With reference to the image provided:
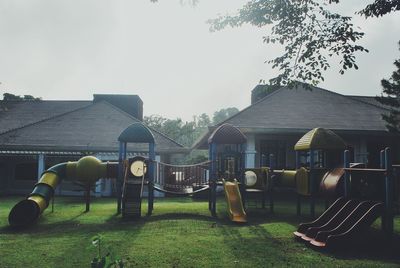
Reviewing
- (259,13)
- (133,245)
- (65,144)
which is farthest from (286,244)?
(65,144)

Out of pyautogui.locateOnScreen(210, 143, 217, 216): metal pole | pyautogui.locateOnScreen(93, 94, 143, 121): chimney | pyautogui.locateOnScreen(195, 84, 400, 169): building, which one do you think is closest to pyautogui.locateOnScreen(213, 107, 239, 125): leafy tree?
pyautogui.locateOnScreen(93, 94, 143, 121): chimney

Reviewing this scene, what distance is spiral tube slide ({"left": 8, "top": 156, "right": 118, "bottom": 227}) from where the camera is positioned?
32.3 feet

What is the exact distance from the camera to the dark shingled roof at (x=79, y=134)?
18641mm

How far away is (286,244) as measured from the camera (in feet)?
24.7

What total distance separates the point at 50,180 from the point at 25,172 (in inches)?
371

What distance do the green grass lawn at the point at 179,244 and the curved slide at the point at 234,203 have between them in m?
0.30

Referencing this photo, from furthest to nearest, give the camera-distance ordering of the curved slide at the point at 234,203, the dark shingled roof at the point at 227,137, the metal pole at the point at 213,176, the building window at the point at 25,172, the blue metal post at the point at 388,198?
the building window at the point at 25,172, the dark shingled roof at the point at 227,137, the metal pole at the point at 213,176, the curved slide at the point at 234,203, the blue metal post at the point at 388,198

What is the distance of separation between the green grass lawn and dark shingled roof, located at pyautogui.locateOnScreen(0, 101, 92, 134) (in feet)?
45.0

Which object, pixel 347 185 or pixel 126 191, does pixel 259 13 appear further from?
pixel 126 191

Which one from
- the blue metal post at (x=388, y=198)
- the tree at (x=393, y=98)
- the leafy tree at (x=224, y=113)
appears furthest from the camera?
the leafy tree at (x=224, y=113)

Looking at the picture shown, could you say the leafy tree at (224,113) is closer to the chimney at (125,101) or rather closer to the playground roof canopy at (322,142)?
the chimney at (125,101)

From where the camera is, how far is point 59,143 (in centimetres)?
1894

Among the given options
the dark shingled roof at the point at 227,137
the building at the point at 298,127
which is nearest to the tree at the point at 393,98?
the building at the point at 298,127

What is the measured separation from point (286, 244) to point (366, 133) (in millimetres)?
12059
